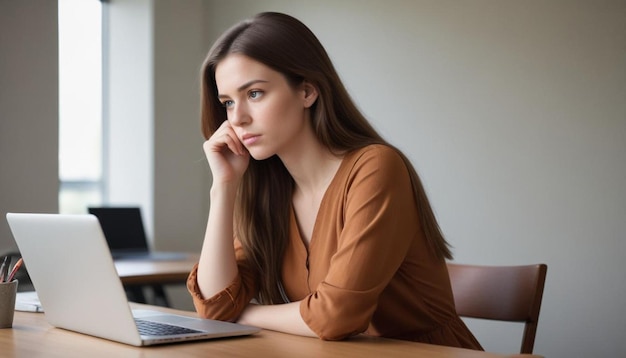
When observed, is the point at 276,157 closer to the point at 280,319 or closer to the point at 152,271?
the point at 280,319

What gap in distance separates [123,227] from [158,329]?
7.52 ft

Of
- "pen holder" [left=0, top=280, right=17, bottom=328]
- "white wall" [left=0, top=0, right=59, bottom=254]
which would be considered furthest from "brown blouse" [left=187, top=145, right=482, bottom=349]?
"white wall" [left=0, top=0, right=59, bottom=254]

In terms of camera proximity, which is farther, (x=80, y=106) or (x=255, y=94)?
(x=80, y=106)

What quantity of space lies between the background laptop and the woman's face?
6.06 ft

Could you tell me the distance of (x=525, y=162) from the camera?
3.36m

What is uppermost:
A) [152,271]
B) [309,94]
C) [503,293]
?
[309,94]

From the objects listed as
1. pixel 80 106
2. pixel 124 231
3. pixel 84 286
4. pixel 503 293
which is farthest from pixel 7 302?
pixel 80 106

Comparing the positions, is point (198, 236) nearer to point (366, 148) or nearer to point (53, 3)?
point (53, 3)

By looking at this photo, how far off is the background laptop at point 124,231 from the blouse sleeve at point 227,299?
1.73 meters

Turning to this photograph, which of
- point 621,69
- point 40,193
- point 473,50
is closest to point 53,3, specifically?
point 40,193

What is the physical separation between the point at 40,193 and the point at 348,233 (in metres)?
2.36

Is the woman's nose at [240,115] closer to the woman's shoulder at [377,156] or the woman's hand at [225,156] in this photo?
the woman's hand at [225,156]

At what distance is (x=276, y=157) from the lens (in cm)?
187

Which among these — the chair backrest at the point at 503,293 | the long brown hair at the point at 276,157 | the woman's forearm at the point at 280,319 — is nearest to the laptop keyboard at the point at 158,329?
the woman's forearm at the point at 280,319
